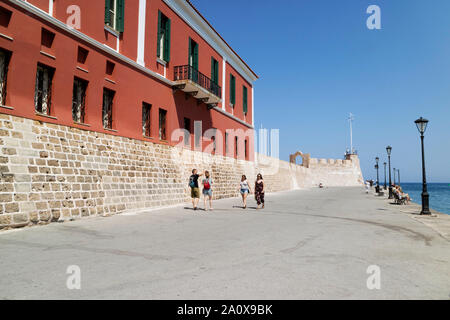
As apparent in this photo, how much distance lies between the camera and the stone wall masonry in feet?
24.1

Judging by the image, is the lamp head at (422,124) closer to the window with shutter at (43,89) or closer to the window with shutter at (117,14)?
the window with shutter at (117,14)

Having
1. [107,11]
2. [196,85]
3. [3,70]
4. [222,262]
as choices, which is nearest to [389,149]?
[196,85]

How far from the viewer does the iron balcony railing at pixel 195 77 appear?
1489 centimetres

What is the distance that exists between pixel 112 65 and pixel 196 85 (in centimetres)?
479

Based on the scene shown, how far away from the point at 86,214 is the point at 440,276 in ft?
28.5

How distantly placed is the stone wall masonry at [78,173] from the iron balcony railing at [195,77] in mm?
3602

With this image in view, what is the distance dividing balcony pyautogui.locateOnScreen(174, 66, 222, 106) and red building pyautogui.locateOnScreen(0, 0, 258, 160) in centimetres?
5

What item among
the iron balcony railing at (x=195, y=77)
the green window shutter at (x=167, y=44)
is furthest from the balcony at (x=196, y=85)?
the green window shutter at (x=167, y=44)

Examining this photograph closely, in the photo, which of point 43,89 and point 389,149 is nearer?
point 43,89

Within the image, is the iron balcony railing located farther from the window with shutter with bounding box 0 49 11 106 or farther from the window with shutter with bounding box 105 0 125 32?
the window with shutter with bounding box 0 49 11 106

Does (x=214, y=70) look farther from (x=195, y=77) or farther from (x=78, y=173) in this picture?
(x=78, y=173)

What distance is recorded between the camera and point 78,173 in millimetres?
9164

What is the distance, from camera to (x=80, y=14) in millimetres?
9711

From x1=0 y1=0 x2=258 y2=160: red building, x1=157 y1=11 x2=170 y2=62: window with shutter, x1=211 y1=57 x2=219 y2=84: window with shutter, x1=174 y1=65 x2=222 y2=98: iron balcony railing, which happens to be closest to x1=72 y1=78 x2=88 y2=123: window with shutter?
x1=0 y1=0 x2=258 y2=160: red building
